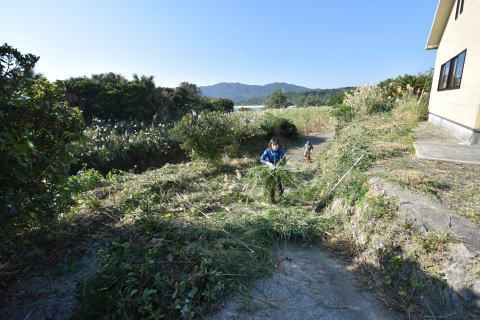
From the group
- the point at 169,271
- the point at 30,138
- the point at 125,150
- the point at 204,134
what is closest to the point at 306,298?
the point at 169,271

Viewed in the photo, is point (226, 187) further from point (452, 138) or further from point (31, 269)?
point (452, 138)

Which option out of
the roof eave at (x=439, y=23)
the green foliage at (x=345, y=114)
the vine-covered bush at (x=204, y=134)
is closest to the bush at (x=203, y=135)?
the vine-covered bush at (x=204, y=134)

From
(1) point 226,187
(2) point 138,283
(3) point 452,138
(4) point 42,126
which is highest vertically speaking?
(4) point 42,126

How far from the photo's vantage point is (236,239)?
2.76 metres

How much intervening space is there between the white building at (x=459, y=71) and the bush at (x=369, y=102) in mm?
1960

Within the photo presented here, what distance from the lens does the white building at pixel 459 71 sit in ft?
16.2

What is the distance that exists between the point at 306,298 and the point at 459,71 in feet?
25.1

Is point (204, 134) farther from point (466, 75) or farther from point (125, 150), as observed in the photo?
point (466, 75)

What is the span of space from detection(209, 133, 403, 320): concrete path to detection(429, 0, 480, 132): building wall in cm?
467

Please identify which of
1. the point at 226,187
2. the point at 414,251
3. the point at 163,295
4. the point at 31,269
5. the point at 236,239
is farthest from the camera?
the point at 226,187

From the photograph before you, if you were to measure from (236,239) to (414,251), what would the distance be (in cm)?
176

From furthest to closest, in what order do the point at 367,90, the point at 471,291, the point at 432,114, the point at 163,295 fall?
the point at 367,90
the point at 432,114
the point at 163,295
the point at 471,291

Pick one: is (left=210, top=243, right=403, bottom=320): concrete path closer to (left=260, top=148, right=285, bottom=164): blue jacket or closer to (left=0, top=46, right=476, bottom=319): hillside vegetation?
(left=0, top=46, right=476, bottom=319): hillside vegetation

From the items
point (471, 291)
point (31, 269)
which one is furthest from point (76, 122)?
point (471, 291)
